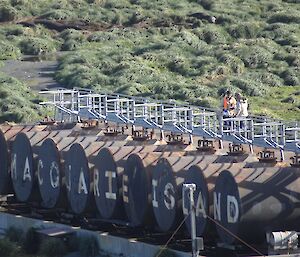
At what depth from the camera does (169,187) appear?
96.7 feet

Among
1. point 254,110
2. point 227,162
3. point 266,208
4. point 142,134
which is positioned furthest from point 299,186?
point 254,110

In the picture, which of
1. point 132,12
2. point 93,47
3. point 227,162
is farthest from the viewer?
point 132,12

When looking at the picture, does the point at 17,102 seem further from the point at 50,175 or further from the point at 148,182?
the point at 148,182

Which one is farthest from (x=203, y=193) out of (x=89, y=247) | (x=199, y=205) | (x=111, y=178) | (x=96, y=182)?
(x=96, y=182)

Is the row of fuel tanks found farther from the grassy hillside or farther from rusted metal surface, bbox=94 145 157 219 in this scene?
the grassy hillside

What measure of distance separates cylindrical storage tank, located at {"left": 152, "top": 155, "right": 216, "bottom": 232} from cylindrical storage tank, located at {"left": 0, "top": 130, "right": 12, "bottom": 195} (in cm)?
889

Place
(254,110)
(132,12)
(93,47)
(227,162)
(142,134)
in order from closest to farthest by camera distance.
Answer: (227,162)
(142,134)
(254,110)
(93,47)
(132,12)

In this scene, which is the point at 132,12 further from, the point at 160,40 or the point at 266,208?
the point at 266,208

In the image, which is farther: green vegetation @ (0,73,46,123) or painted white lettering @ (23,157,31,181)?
green vegetation @ (0,73,46,123)

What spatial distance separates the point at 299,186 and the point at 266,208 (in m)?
0.84

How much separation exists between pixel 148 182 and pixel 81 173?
335 centimetres

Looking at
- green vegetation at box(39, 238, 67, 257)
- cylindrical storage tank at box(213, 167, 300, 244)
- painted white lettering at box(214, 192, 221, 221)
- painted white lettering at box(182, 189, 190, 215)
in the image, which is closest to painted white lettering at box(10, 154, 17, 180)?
green vegetation at box(39, 238, 67, 257)

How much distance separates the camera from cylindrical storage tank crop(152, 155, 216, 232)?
2931cm

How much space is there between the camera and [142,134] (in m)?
34.8
